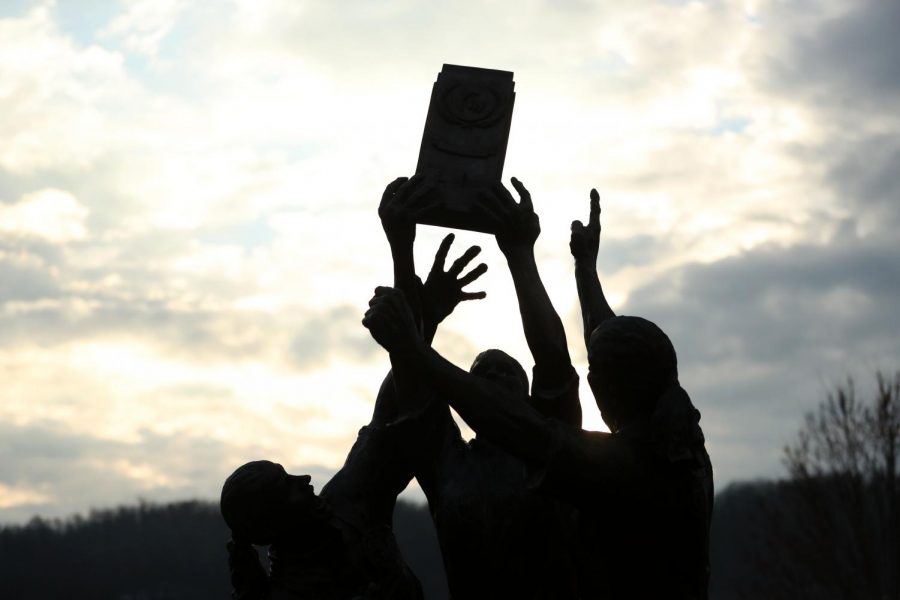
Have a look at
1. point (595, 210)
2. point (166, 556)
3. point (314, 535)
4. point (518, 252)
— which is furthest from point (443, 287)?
point (166, 556)

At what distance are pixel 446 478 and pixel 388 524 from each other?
0.40 m

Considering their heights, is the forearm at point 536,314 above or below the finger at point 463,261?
below

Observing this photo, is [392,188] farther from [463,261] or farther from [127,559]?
[127,559]

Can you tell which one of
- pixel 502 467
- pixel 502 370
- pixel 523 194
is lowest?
pixel 502 467

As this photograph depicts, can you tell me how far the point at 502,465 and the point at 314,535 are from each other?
0.86m

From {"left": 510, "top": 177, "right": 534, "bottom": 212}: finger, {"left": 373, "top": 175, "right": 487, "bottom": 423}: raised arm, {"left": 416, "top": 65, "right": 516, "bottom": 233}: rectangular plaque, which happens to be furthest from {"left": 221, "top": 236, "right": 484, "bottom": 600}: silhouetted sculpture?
{"left": 510, "top": 177, "right": 534, "bottom": 212}: finger

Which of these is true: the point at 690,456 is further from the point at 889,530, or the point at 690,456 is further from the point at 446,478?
the point at 889,530

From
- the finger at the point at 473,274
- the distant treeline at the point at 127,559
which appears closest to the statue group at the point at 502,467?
the finger at the point at 473,274

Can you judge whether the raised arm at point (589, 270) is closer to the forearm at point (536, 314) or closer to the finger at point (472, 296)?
the forearm at point (536, 314)

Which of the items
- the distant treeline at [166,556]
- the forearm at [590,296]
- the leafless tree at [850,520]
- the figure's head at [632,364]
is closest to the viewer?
the figure's head at [632,364]

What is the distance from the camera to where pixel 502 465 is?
6250mm

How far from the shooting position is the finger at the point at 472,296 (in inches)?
267

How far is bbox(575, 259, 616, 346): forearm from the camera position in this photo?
6.68 m

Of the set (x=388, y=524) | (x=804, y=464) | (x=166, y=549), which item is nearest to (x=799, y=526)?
(x=804, y=464)
